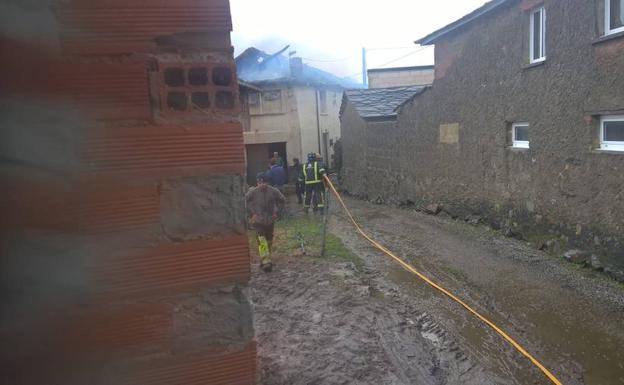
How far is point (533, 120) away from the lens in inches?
373

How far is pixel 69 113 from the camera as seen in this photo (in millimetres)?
1604

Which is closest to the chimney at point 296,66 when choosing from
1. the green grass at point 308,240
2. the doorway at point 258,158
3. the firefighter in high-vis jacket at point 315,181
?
the doorway at point 258,158

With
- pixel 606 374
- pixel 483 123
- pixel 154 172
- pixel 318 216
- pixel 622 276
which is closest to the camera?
pixel 154 172

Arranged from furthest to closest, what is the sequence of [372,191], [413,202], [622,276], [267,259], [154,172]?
[372,191], [413,202], [267,259], [622,276], [154,172]

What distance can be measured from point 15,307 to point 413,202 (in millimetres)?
14070

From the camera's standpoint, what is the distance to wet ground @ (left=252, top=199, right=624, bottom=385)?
4.77m

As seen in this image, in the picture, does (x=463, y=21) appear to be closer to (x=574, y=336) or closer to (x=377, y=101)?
(x=377, y=101)

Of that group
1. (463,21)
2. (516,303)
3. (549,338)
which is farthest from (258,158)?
(549,338)

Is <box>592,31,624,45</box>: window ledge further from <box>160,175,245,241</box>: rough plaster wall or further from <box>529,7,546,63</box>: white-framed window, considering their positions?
<box>160,175,245,241</box>: rough plaster wall

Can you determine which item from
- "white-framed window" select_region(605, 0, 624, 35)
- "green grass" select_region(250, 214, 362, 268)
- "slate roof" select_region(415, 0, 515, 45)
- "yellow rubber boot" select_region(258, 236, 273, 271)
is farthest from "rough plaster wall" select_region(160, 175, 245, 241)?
"slate roof" select_region(415, 0, 515, 45)

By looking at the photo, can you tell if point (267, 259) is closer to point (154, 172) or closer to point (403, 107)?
point (154, 172)

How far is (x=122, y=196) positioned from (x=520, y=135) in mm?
10055

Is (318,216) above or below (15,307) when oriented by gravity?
below

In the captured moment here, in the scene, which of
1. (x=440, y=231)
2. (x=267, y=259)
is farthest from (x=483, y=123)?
(x=267, y=259)
